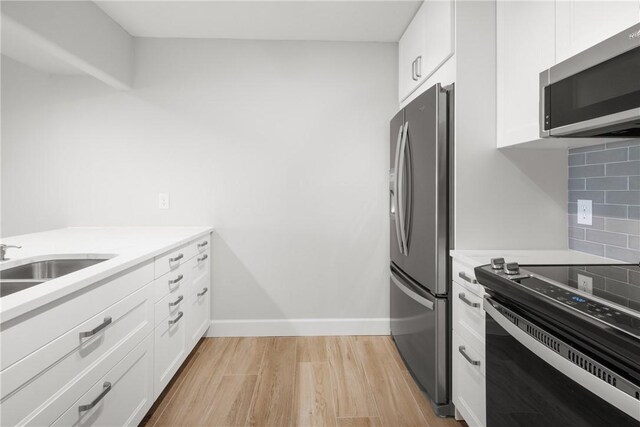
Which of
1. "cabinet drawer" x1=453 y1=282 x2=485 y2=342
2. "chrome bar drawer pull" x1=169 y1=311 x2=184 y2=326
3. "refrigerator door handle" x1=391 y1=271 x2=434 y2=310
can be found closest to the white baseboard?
"refrigerator door handle" x1=391 y1=271 x2=434 y2=310

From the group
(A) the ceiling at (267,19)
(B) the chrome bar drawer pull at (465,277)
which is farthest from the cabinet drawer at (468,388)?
(A) the ceiling at (267,19)

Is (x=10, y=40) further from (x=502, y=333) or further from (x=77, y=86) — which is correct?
(x=502, y=333)

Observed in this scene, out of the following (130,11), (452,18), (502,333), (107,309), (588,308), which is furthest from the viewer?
(130,11)

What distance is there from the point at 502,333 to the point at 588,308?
15.6 inches

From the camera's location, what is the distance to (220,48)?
2955mm

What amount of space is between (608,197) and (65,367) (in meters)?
2.29

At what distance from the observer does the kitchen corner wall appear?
5.23 ft

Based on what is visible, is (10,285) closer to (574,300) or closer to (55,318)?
(55,318)

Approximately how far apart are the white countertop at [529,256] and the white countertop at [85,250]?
1.51 meters

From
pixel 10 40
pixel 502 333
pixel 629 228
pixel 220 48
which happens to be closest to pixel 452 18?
pixel 629 228

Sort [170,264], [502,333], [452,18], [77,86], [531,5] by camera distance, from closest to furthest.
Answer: [502,333]
[531,5]
[452,18]
[170,264]
[77,86]

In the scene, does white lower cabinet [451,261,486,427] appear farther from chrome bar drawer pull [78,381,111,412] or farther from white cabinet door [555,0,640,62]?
chrome bar drawer pull [78,381,111,412]

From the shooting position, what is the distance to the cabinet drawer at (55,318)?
937mm

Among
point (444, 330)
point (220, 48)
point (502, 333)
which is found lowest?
point (444, 330)
